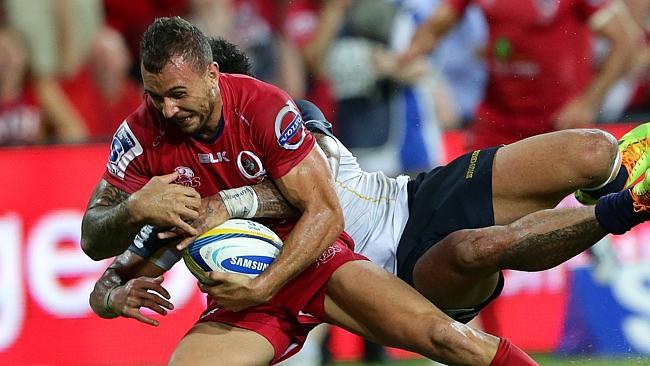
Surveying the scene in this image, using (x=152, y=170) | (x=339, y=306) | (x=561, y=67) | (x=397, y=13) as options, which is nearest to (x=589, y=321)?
(x=561, y=67)

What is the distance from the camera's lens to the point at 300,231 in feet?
17.3

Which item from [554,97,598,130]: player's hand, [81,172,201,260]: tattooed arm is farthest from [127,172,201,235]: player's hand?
[554,97,598,130]: player's hand

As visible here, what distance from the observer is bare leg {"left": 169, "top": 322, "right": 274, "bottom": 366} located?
5.36 m

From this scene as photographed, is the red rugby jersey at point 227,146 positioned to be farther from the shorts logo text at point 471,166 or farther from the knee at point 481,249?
the shorts logo text at point 471,166

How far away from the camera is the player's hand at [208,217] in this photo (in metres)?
5.25

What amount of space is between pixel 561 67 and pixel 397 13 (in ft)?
5.54

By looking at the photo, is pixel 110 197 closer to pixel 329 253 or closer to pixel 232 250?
pixel 232 250

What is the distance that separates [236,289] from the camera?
5.28 m

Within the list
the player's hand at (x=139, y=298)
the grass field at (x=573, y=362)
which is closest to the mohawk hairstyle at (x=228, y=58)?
the player's hand at (x=139, y=298)

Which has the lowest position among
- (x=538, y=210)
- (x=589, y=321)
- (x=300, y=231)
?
(x=589, y=321)

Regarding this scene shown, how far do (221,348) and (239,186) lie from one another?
2.25 feet

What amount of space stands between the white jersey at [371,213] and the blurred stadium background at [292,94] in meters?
2.08

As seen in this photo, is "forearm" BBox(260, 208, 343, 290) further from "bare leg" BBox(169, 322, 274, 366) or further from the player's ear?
the player's ear

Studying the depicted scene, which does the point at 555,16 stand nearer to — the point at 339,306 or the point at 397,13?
the point at 397,13
